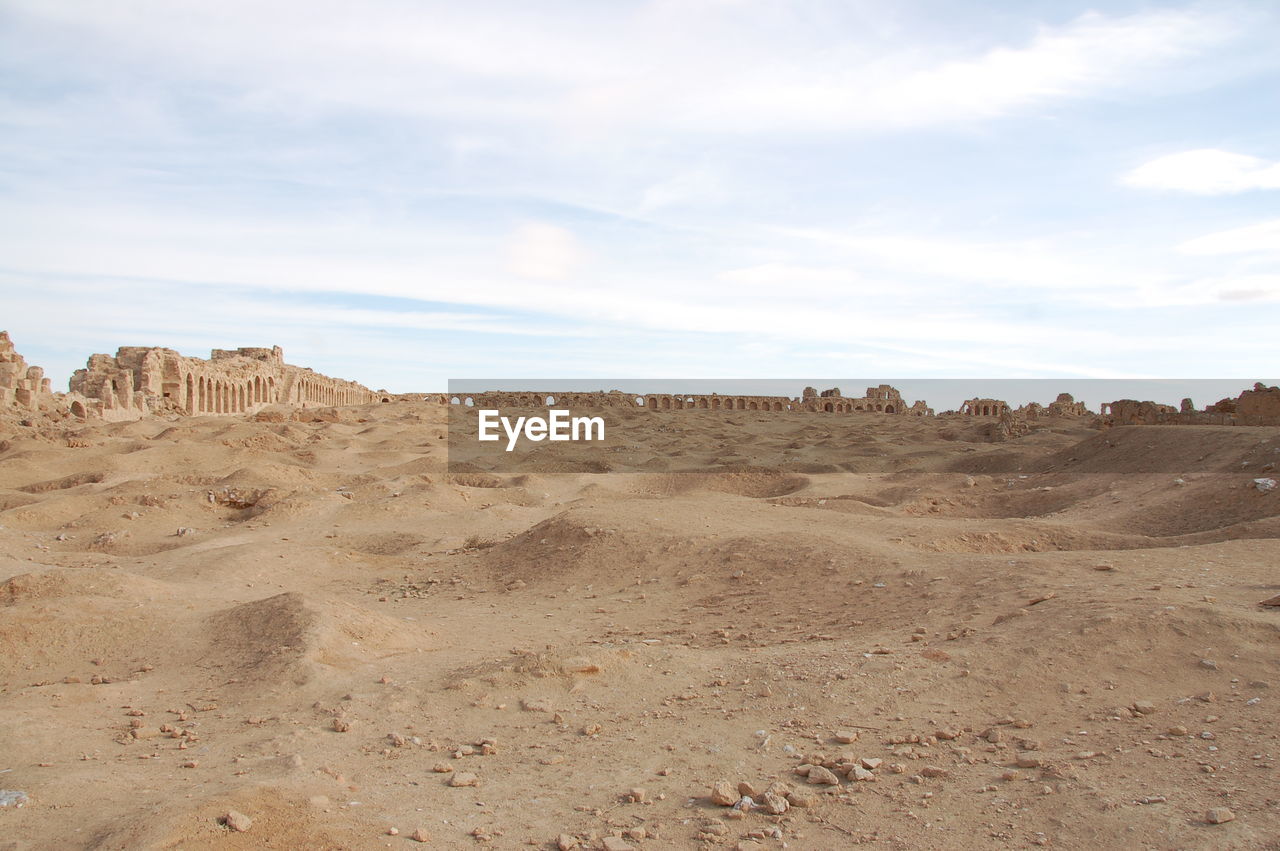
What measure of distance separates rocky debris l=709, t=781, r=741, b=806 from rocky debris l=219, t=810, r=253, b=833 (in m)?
2.02

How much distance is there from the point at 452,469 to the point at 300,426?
24.1 feet

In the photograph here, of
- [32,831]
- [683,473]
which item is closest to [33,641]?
[32,831]

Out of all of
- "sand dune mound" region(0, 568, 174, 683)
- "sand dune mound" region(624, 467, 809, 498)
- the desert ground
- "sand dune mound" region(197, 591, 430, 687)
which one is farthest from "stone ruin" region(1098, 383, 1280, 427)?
"sand dune mound" region(0, 568, 174, 683)

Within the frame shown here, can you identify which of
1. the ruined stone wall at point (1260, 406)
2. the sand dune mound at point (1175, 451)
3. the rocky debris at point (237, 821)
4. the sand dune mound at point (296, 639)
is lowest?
the sand dune mound at point (296, 639)

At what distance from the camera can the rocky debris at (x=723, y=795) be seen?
409cm

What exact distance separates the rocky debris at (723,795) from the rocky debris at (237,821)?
2.02 meters

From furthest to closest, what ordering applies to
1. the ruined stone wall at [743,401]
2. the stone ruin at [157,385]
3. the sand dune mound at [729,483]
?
the ruined stone wall at [743,401] < the stone ruin at [157,385] < the sand dune mound at [729,483]

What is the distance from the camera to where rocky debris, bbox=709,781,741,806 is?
409 cm

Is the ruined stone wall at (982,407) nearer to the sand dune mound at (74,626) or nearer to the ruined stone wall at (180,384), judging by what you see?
the ruined stone wall at (180,384)

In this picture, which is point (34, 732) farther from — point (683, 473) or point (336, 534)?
point (683, 473)

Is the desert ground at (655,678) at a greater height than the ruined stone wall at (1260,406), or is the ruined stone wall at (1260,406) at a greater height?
the ruined stone wall at (1260,406)

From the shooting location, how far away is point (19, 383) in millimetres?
22797

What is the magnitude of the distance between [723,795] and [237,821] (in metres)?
2.11

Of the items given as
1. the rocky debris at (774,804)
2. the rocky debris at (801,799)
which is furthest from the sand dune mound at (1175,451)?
the rocky debris at (774,804)
